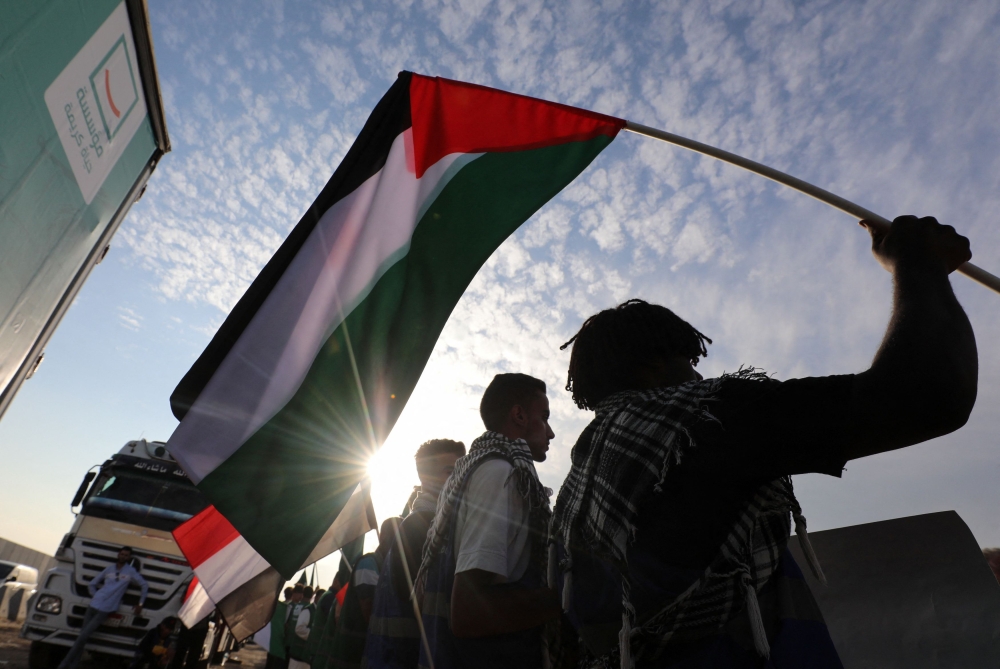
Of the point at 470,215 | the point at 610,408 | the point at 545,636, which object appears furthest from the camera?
A: the point at 470,215

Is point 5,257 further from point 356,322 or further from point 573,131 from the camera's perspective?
point 573,131

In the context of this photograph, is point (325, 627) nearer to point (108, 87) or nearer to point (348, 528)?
point (348, 528)

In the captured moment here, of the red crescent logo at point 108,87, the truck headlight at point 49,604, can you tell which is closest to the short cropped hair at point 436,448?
the red crescent logo at point 108,87

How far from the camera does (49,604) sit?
8594 millimetres

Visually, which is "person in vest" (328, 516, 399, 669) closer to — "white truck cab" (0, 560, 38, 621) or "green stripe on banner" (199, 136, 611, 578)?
"green stripe on banner" (199, 136, 611, 578)

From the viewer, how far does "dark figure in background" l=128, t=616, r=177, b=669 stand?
8.53m

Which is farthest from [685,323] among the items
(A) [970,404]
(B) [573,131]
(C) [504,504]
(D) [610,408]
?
(B) [573,131]

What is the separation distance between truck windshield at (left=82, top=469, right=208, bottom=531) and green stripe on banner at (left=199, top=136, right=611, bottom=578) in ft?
29.3

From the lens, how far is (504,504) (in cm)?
217

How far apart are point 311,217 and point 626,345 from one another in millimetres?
1311

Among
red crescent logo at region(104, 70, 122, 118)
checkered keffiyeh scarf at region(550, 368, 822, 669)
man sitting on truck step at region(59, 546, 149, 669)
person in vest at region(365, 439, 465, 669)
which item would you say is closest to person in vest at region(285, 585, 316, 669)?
man sitting on truck step at region(59, 546, 149, 669)

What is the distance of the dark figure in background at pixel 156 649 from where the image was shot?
28.0ft

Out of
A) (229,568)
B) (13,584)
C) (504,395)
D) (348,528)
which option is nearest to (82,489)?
(229,568)

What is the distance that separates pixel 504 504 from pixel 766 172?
172 cm
